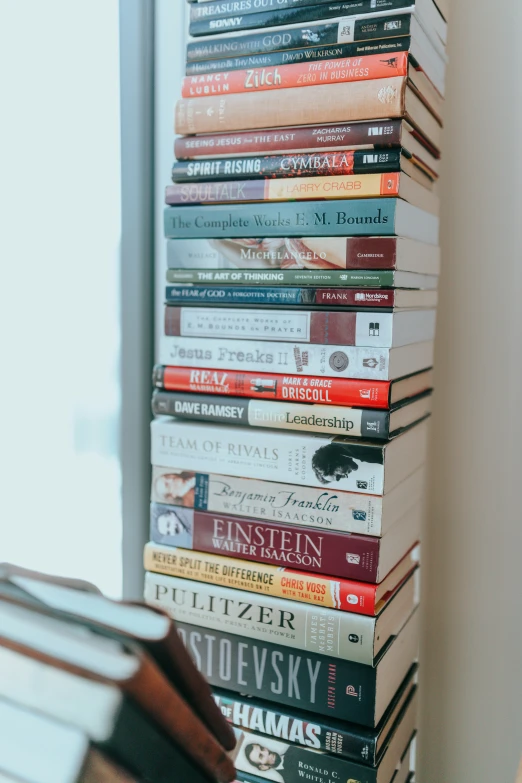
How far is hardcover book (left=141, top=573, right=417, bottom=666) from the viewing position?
2.40ft

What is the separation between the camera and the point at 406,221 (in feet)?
2.40

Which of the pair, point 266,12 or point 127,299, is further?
point 127,299

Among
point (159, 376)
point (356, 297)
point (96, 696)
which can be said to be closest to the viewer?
point (96, 696)

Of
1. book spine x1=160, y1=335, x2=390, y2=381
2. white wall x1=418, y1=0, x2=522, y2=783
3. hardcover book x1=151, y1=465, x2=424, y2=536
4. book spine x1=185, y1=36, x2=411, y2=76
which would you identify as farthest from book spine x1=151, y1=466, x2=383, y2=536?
book spine x1=185, y1=36, x2=411, y2=76

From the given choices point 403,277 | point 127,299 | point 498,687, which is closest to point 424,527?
point 498,687

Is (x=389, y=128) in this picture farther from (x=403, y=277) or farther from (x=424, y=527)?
(x=424, y=527)

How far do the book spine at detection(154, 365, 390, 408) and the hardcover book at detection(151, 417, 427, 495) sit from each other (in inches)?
1.6

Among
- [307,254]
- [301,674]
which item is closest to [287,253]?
[307,254]

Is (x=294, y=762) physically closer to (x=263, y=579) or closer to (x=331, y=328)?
(x=263, y=579)

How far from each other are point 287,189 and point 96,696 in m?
0.54

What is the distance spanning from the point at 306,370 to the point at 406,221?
0.19 m

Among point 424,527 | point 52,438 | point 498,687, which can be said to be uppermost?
point 52,438

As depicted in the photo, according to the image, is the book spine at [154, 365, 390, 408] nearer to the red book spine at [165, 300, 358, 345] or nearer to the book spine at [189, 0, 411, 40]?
the red book spine at [165, 300, 358, 345]

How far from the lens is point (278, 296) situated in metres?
0.76
